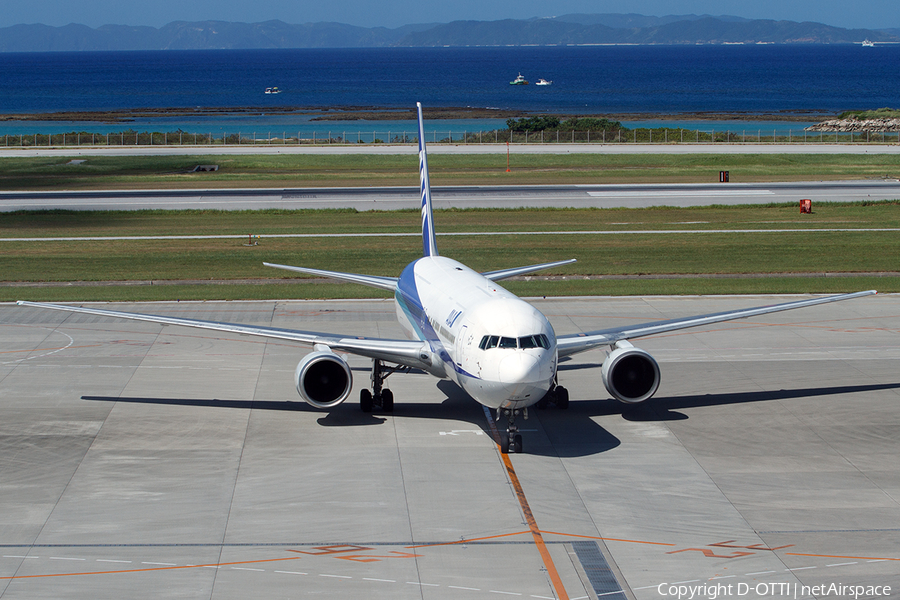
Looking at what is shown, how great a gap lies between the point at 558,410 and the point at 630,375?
261 cm

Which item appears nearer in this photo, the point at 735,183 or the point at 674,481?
the point at 674,481

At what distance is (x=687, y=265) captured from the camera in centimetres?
4891

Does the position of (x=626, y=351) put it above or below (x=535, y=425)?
above

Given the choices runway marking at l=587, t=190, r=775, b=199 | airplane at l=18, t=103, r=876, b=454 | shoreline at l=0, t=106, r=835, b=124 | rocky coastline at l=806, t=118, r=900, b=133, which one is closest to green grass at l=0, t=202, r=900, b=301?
runway marking at l=587, t=190, r=775, b=199

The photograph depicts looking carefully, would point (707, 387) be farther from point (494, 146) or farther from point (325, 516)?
point (494, 146)

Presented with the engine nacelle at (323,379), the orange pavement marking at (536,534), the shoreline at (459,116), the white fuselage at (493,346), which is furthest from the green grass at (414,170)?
the shoreline at (459,116)

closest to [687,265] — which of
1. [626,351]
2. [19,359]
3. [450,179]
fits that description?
[626,351]

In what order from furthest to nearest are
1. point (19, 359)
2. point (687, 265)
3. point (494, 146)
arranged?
1. point (494, 146)
2. point (687, 265)
3. point (19, 359)

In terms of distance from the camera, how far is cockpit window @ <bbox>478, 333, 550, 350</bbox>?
21.9 meters

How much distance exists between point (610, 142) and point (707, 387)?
90.9 metres

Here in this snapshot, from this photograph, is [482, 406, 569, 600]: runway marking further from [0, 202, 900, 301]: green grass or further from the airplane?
[0, 202, 900, 301]: green grass

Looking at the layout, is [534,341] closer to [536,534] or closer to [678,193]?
[536,534]

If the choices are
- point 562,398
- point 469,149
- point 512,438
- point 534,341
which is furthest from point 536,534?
point 469,149

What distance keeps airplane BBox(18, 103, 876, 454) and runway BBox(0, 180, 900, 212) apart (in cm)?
4264
